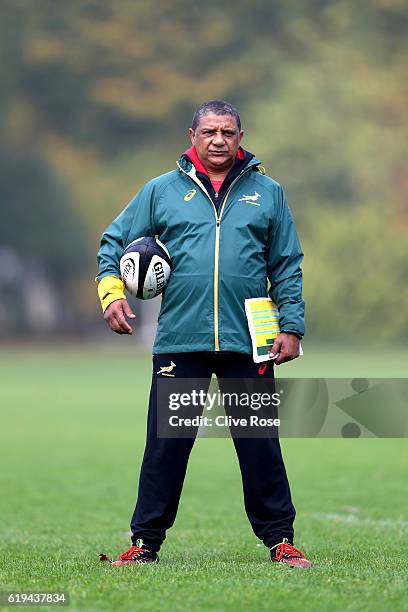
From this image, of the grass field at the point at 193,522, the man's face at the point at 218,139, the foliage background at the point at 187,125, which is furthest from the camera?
the foliage background at the point at 187,125

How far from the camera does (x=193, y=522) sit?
30.5 feet

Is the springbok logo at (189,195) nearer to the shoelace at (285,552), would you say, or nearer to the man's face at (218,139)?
the man's face at (218,139)

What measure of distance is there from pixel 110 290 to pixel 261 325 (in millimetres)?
751

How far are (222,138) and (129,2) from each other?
8055cm

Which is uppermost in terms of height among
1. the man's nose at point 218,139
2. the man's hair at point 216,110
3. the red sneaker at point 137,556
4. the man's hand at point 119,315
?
the man's hair at point 216,110

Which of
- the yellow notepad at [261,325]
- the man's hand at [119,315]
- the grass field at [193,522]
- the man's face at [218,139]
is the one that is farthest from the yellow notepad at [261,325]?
the grass field at [193,522]

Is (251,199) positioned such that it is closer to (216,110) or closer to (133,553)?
(216,110)

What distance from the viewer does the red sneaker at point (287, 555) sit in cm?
628

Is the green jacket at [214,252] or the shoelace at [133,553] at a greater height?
the green jacket at [214,252]

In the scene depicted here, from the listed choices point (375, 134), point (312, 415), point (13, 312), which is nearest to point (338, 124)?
point (375, 134)

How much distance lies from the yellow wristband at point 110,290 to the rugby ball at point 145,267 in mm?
37

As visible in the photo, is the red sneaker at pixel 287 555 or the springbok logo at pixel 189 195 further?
the springbok logo at pixel 189 195

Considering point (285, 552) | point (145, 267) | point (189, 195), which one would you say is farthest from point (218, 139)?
point (285, 552)

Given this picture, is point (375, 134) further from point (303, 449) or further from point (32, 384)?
point (303, 449)
